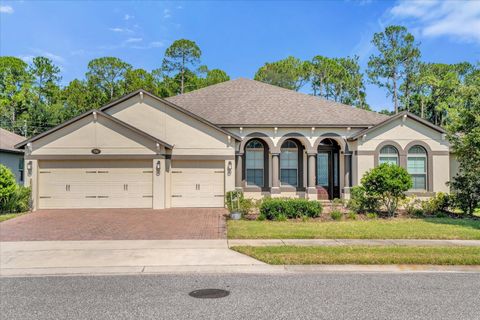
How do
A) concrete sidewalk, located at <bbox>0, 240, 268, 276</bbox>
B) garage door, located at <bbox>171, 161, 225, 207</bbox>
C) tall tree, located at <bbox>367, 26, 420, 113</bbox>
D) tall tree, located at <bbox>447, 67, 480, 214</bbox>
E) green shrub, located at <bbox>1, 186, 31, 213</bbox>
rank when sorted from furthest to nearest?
1. tall tree, located at <bbox>367, 26, 420, 113</bbox>
2. garage door, located at <bbox>171, 161, 225, 207</bbox>
3. green shrub, located at <bbox>1, 186, 31, 213</bbox>
4. tall tree, located at <bbox>447, 67, 480, 214</bbox>
5. concrete sidewalk, located at <bbox>0, 240, 268, 276</bbox>

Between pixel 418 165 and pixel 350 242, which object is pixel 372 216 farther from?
pixel 418 165

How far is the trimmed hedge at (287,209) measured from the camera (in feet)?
48.1

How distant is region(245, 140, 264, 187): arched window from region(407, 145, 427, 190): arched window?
25.5 ft

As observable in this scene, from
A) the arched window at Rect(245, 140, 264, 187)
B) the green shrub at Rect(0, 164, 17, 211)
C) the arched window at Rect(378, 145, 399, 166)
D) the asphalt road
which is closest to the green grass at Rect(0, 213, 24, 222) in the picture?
the green shrub at Rect(0, 164, 17, 211)

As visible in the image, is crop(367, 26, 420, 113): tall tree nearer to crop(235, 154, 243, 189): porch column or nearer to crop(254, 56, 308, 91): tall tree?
crop(254, 56, 308, 91): tall tree

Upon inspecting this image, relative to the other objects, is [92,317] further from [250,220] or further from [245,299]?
[250,220]

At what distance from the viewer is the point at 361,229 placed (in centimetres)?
1252

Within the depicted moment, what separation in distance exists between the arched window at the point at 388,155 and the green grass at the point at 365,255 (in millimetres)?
10180

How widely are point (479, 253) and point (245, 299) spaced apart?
21.5ft

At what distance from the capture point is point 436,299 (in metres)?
6.06

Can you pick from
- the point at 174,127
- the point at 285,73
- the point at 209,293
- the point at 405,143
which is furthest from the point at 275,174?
the point at 285,73

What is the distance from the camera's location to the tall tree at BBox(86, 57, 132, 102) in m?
44.1

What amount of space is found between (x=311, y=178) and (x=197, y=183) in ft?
20.3

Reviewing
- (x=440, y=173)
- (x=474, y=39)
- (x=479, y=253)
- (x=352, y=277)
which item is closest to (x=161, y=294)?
(x=352, y=277)
